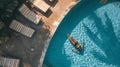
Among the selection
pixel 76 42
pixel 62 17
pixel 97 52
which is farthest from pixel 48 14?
pixel 97 52

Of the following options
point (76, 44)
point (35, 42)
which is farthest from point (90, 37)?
point (35, 42)

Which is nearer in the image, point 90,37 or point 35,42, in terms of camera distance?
point 35,42

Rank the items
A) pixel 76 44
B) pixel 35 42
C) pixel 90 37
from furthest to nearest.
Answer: pixel 90 37 < pixel 76 44 < pixel 35 42

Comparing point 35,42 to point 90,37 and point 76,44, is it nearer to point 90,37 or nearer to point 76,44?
point 76,44

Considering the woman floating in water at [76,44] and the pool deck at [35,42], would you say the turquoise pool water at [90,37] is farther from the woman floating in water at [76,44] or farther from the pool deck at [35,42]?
the pool deck at [35,42]

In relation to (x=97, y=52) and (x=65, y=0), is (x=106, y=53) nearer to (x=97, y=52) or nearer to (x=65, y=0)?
(x=97, y=52)

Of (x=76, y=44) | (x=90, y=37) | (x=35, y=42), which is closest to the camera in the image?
(x=35, y=42)

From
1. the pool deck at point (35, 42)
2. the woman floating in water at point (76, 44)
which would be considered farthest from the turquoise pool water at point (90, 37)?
the pool deck at point (35, 42)

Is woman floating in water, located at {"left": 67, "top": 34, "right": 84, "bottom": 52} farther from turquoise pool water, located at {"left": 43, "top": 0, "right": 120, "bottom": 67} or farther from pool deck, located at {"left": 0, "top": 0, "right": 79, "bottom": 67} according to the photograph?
pool deck, located at {"left": 0, "top": 0, "right": 79, "bottom": 67}
